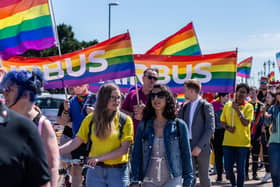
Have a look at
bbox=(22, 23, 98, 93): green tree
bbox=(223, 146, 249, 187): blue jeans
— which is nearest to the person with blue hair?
bbox=(223, 146, 249, 187): blue jeans

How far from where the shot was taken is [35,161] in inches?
96.7

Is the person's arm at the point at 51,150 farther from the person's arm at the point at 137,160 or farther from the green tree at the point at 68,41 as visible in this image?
the green tree at the point at 68,41

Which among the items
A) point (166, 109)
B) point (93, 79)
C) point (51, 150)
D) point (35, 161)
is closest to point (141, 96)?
point (93, 79)

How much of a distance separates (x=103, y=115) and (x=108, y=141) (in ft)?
0.81

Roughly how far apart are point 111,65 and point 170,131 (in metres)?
3.05

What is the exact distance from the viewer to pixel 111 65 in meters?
7.98

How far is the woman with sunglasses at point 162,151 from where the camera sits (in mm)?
5066

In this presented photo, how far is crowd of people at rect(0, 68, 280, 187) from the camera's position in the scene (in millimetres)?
2449

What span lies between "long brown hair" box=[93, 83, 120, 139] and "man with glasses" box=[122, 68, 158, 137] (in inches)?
59.0

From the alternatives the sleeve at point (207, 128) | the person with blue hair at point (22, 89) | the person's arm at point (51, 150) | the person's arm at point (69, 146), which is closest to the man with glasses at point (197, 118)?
the sleeve at point (207, 128)

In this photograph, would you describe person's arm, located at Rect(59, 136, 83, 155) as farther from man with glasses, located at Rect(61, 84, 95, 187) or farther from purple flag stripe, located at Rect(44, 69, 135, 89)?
purple flag stripe, located at Rect(44, 69, 135, 89)

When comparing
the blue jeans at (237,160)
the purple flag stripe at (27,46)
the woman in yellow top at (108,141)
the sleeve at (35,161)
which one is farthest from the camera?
the blue jeans at (237,160)

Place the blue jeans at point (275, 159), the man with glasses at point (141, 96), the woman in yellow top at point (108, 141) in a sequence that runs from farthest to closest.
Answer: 1. the blue jeans at point (275, 159)
2. the man with glasses at point (141, 96)
3. the woman in yellow top at point (108, 141)

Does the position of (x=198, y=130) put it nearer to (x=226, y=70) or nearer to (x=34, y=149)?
(x=226, y=70)
